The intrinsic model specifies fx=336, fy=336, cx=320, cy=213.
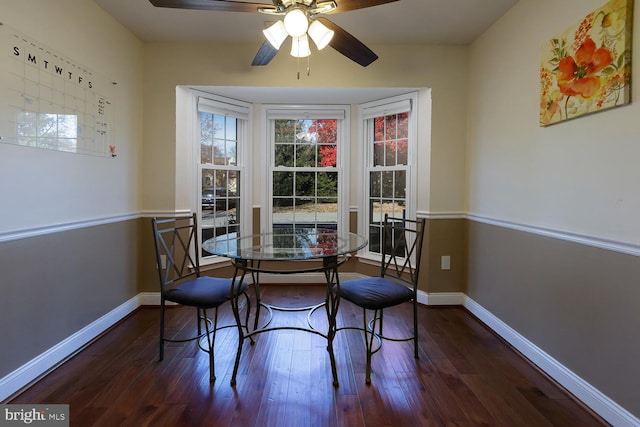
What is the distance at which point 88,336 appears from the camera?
2414 mm

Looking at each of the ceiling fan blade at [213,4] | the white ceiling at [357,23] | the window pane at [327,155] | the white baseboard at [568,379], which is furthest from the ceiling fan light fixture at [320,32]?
the white baseboard at [568,379]

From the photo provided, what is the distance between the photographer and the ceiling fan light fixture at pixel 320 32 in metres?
1.90

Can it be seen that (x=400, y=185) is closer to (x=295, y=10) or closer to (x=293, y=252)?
(x=293, y=252)

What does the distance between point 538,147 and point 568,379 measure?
140cm

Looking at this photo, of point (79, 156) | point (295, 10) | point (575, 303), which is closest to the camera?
point (295, 10)

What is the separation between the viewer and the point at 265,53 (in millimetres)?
2355

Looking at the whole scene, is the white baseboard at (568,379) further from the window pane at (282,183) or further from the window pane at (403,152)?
the window pane at (282,183)

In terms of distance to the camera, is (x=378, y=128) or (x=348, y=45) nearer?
(x=348, y=45)

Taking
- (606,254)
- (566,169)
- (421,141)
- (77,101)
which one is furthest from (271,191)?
(606,254)

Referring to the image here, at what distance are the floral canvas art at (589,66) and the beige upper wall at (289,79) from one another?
105cm

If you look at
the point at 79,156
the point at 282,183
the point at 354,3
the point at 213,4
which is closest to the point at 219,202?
the point at 282,183

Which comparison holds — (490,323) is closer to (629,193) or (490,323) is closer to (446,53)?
(629,193)

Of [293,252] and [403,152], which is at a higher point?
[403,152]

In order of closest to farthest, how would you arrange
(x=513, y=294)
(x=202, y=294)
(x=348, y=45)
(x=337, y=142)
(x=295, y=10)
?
(x=295, y=10)
(x=202, y=294)
(x=348, y=45)
(x=513, y=294)
(x=337, y=142)
